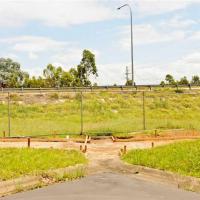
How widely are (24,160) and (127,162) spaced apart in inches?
99.1

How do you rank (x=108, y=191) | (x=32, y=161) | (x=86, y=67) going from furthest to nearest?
(x=86, y=67), (x=32, y=161), (x=108, y=191)

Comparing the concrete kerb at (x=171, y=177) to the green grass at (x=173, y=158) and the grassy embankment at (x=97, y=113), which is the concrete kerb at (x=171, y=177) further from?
the grassy embankment at (x=97, y=113)

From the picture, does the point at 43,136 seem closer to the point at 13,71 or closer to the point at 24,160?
the point at 24,160

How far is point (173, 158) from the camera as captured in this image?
32.7ft

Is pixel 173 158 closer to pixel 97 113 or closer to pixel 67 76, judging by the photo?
pixel 97 113

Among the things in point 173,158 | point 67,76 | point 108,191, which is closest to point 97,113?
point 173,158

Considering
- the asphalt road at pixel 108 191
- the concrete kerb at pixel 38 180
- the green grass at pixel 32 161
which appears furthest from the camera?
the green grass at pixel 32 161

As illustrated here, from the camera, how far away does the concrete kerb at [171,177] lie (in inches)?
311

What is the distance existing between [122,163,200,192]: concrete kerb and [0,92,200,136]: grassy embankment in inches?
335

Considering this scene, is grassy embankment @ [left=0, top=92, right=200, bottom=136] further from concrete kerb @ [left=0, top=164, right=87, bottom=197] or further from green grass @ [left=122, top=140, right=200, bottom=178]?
concrete kerb @ [left=0, top=164, right=87, bottom=197]

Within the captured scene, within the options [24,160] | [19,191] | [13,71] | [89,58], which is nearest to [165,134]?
[24,160]

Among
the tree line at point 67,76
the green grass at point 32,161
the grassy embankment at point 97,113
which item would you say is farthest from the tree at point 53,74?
the green grass at point 32,161

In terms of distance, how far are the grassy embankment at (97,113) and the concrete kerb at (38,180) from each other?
876cm

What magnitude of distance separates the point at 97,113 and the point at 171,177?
1942cm
